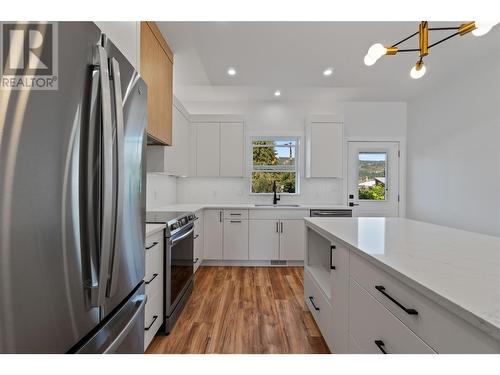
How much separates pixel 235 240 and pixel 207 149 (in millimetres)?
1561

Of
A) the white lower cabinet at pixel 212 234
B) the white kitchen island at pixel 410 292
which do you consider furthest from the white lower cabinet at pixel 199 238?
the white kitchen island at pixel 410 292

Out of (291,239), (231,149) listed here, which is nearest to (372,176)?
(291,239)

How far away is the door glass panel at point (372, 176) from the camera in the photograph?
443 centimetres

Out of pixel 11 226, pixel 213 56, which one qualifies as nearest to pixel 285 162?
pixel 213 56

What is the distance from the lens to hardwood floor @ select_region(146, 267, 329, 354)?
1751 millimetres

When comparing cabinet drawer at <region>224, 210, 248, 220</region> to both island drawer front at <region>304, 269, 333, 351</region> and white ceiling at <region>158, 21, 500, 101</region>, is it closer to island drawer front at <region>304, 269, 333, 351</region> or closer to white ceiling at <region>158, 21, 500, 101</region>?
island drawer front at <region>304, 269, 333, 351</region>

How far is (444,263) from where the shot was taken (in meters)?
0.90

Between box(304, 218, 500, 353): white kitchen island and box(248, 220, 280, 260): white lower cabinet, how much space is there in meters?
A: 1.85

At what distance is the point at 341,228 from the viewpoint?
1.68 m

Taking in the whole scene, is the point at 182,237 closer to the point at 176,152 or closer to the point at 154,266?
the point at 154,266

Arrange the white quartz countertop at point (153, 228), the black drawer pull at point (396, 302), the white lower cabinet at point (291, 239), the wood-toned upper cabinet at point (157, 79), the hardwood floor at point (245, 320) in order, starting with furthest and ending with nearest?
the white lower cabinet at point (291, 239), the wood-toned upper cabinet at point (157, 79), the hardwood floor at point (245, 320), the white quartz countertop at point (153, 228), the black drawer pull at point (396, 302)

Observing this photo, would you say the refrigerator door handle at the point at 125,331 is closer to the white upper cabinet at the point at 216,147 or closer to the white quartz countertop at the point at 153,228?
the white quartz countertop at the point at 153,228

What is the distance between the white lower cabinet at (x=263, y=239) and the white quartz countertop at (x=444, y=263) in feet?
6.65

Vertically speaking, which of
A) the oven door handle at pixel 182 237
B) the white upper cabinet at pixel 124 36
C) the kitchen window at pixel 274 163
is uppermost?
the white upper cabinet at pixel 124 36
